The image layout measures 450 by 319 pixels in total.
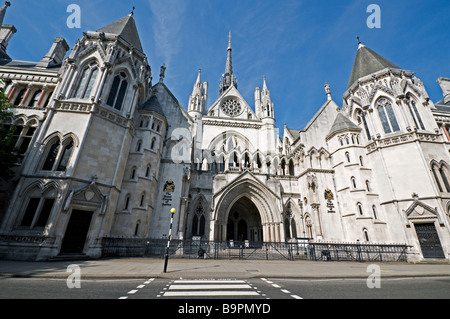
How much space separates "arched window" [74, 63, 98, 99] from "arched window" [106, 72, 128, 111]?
4.51ft

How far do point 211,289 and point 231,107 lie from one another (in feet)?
93.8

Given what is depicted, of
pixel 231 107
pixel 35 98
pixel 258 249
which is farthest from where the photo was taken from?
pixel 231 107

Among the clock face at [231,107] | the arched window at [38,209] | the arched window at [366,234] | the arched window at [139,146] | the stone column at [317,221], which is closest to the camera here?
the arched window at [38,209]

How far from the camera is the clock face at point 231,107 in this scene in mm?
30516

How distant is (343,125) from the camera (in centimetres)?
1986

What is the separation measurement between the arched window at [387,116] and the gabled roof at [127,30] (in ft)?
81.0

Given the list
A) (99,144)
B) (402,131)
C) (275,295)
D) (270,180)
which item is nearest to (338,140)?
(402,131)

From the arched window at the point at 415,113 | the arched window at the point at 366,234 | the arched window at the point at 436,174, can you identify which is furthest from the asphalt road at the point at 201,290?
the arched window at the point at 415,113

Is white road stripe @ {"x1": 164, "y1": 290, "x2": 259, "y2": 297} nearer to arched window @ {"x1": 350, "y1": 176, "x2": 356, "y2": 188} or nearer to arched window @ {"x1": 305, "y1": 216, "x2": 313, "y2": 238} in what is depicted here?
arched window @ {"x1": 305, "y1": 216, "x2": 313, "y2": 238}

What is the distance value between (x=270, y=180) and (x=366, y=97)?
13.2m

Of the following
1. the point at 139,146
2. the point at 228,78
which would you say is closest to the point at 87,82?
the point at 139,146

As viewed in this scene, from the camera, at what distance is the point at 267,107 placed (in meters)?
29.5

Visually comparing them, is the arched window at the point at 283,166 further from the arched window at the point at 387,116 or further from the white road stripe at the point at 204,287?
the white road stripe at the point at 204,287

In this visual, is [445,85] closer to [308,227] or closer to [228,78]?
[308,227]
